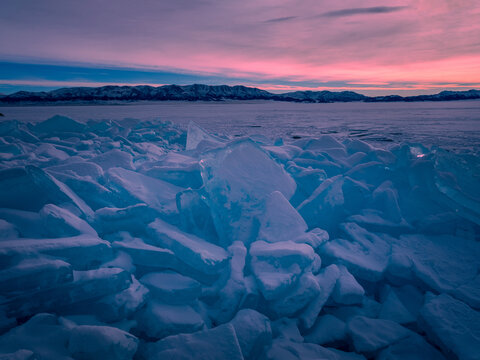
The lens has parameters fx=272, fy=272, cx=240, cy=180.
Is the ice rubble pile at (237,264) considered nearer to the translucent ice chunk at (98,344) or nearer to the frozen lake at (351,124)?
the translucent ice chunk at (98,344)

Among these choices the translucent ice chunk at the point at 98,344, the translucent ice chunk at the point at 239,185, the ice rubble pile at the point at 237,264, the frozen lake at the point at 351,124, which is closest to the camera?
the translucent ice chunk at the point at 98,344

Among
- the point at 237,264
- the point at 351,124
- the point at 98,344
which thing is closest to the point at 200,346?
the point at 98,344

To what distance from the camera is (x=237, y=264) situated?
151 cm

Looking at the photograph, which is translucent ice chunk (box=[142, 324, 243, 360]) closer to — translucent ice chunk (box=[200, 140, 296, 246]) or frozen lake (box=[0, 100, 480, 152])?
translucent ice chunk (box=[200, 140, 296, 246])

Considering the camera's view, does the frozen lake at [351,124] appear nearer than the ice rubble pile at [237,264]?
No

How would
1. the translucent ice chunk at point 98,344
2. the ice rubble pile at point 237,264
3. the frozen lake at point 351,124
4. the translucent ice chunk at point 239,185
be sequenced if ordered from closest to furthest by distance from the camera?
1. the translucent ice chunk at point 98,344
2. the ice rubble pile at point 237,264
3. the translucent ice chunk at point 239,185
4. the frozen lake at point 351,124

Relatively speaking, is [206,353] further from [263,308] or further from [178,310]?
[263,308]

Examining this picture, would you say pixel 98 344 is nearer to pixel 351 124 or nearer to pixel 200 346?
pixel 200 346

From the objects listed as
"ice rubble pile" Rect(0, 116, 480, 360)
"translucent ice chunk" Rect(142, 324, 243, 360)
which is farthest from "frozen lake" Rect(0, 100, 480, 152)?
"translucent ice chunk" Rect(142, 324, 243, 360)

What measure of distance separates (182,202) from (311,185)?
1.24 m

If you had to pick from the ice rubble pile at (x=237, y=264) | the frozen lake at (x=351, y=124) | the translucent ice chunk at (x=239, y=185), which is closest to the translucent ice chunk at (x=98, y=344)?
the ice rubble pile at (x=237, y=264)

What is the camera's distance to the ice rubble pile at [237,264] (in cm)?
109

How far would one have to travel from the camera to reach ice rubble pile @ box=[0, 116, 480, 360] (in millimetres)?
1091

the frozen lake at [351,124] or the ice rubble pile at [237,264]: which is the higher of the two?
the frozen lake at [351,124]
